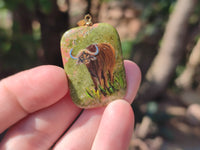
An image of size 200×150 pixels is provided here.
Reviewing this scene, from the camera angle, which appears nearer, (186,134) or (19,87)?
(19,87)

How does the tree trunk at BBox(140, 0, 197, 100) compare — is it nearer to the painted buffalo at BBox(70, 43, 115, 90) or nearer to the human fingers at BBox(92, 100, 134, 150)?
the painted buffalo at BBox(70, 43, 115, 90)

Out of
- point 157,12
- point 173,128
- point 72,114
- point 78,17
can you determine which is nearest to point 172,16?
point 157,12

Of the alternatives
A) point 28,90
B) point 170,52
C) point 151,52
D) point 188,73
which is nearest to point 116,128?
point 28,90

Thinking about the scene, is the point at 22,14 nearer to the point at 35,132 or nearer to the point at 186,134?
the point at 35,132

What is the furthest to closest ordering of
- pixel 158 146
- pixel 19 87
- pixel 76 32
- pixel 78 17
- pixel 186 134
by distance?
pixel 186 134, pixel 158 146, pixel 78 17, pixel 76 32, pixel 19 87

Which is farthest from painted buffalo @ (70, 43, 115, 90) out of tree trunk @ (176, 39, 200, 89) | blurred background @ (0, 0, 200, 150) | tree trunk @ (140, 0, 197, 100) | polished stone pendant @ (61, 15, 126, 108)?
tree trunk @ (176, 39, 200, 89)
